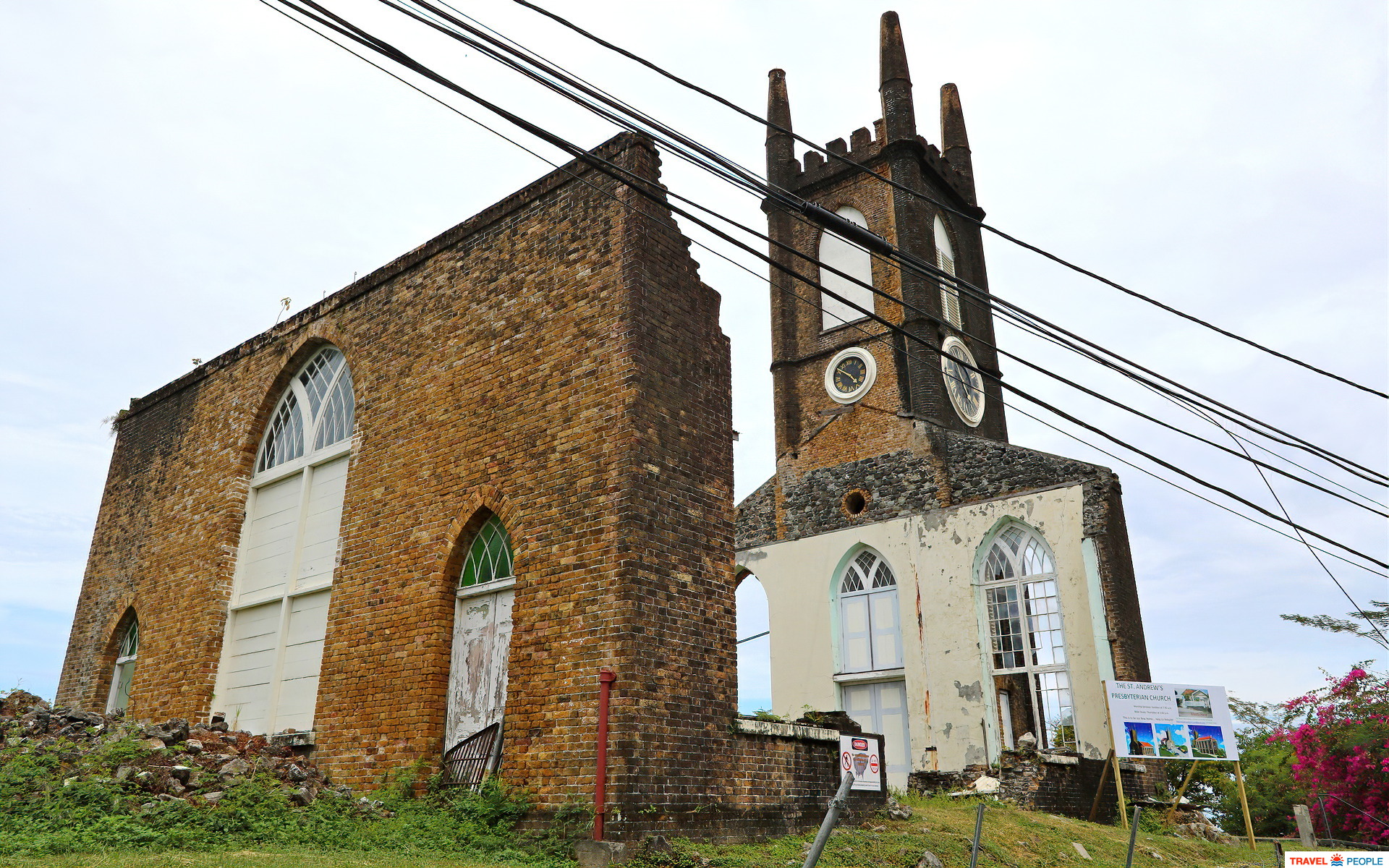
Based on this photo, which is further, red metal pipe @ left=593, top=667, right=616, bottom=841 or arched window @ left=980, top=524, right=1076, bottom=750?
arched window @ left=980, top=524, right=1076, bottom=750

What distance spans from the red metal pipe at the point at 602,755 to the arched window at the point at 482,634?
1.61 m

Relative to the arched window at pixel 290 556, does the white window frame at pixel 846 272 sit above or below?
above

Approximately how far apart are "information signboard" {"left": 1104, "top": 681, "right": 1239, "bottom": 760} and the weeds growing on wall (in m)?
8.80

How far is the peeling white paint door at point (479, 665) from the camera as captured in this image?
8.76m

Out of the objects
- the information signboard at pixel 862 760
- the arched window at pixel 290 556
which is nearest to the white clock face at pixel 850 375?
the information signboard at pixel 862 760

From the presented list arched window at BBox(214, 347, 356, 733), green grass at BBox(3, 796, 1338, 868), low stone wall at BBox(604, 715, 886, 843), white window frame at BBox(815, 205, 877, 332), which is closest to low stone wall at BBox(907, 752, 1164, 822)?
green grass at BBox(3, 796, 1338, 868)

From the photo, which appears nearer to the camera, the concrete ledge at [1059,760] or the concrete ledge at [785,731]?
the concrete ledge at [785,731]

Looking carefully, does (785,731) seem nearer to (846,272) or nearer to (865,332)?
(865,332)

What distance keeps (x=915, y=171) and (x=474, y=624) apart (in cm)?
1731

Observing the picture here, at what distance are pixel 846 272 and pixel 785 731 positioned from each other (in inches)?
637

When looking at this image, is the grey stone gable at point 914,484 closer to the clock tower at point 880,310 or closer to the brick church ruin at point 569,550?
the brick church ruin at point 569,550

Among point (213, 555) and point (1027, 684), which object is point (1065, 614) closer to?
point (1027, 684)

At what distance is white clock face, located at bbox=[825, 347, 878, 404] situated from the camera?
20875 millimetres

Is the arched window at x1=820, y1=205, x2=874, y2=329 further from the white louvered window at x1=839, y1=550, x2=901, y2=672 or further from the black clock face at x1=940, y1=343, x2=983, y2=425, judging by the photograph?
the white louvered window at x1=839, y1=550, x2=901, y2=672
